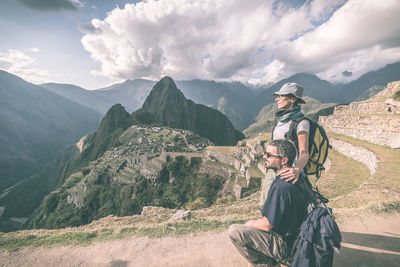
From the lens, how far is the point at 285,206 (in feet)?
8.77

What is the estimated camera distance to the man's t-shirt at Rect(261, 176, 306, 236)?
2.69 m

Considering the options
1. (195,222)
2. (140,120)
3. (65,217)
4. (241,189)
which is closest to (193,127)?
(140,120)

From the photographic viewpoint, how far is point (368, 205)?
21.6 ft

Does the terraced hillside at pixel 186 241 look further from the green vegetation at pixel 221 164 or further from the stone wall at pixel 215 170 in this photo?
the green vegetation at pixel 221 164

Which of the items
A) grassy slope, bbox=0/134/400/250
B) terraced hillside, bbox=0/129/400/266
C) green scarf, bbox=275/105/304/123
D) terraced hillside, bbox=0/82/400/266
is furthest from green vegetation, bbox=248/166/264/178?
green scarf, bbox=275/105/304/123

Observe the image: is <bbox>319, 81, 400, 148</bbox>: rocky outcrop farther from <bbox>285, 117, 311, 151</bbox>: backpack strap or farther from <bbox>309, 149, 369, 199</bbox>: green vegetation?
<bbox>285, 117, 311, 151</bbox>: backpack strap

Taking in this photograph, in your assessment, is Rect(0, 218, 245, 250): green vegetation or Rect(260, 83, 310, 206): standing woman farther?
Rect(0, 218, 245, 250): green vegetation

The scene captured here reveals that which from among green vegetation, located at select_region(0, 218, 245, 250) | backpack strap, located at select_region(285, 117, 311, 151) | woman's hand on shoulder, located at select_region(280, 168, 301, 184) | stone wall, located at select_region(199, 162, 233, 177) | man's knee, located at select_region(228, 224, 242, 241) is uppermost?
backpack strap, located at select_region(285, 117, 311, 151)

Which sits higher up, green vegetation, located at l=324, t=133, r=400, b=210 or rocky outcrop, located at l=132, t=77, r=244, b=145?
rocky outcrop, located at l=132, t=77, r=244, b=145

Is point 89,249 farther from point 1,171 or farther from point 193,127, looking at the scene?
point 1,171

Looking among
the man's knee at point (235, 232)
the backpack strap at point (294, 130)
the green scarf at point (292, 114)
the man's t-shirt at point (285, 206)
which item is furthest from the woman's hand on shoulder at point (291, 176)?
the green scarf at point (292, 114)

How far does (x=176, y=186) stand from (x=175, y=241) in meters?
27.8

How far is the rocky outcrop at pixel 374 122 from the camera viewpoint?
15016 millimetres

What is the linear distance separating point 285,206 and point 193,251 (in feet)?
11.9
